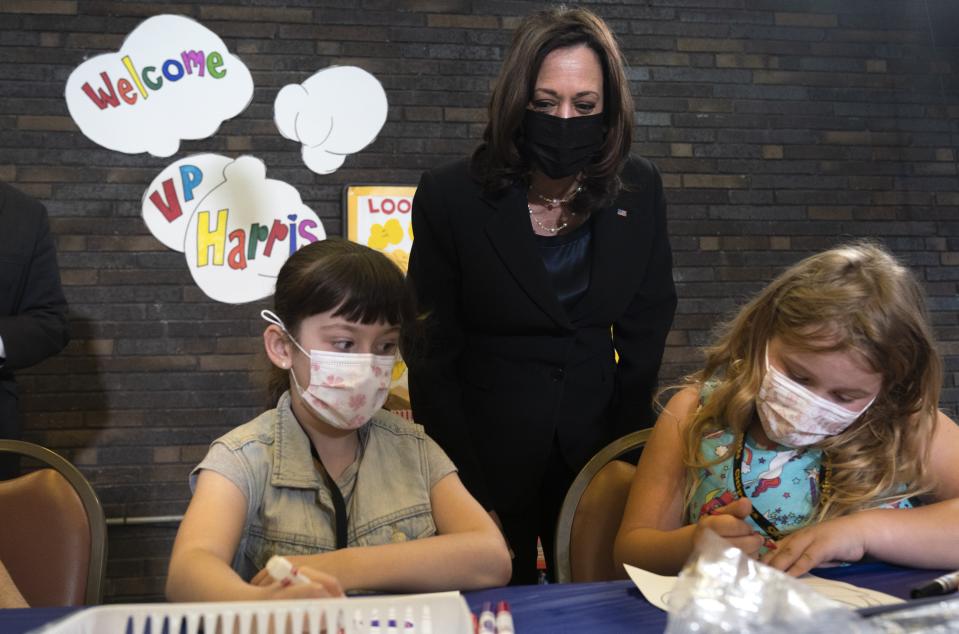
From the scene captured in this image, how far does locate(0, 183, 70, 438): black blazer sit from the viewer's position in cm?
267

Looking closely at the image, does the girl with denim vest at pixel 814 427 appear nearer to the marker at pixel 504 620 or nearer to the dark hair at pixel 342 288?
the marker at pixel 504 620

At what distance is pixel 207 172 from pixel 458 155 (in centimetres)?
100

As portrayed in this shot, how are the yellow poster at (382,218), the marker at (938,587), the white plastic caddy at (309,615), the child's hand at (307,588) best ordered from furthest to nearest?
1. the yellow poster at (382,218)
2. the marker at (938,587)
3. the child's hand at (307,588)
4. the white plastic caddy at (309,615)

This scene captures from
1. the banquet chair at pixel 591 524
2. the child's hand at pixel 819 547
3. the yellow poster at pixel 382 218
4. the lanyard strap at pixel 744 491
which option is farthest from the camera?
the yellow poster at pixel 382 218

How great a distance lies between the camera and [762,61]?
13.8 feet

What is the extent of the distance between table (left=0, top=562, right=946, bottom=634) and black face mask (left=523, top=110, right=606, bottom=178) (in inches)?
39.0

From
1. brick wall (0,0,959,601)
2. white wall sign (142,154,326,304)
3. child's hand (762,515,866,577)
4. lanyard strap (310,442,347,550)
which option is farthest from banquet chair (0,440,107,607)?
white wall sign (142,154,326,304)

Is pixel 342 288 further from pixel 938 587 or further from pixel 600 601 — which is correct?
pixel 938 587

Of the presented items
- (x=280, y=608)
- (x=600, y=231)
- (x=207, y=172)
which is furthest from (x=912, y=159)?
(x=280, y=608)

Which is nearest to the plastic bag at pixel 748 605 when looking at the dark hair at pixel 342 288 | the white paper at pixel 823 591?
the white paper at pixel 823 591

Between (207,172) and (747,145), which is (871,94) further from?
(207,172)

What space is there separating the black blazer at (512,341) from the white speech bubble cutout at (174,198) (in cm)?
185

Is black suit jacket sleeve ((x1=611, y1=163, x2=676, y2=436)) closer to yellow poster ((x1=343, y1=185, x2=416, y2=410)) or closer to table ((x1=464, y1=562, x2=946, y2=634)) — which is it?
table ((x1=464, y1=562, x2=946, y2=634))

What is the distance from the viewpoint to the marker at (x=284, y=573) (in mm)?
1030
